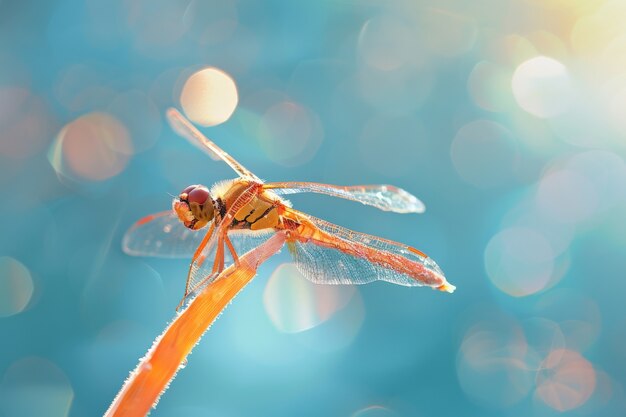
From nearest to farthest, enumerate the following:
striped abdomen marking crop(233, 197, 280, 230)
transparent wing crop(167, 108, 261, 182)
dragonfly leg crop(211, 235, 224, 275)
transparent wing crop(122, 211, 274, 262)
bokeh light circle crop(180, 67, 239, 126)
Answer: dragonfly leg crop(211, 235, 224, 275)
striped abdomen marking crop(233, 197, 280, 230)
transparent wing crop(167, 108, 261, 182)
transparent wing crop(122, 211, 274, 262)
bokeh light circle crop(180, 67, 239, 126)

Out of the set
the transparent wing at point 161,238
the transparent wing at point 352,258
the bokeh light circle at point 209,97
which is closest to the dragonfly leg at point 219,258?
the transparent wing at point 352,258

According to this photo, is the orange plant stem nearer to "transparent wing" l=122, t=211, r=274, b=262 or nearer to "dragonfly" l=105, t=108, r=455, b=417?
"dragonfly" l=105, t=108, r=455, b=417

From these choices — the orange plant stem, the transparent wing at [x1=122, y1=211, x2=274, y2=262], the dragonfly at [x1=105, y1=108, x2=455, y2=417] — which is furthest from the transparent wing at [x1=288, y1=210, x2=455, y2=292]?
Answer: the orange plant stem

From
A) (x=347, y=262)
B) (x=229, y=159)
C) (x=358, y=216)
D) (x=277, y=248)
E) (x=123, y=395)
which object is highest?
(x=358, y=216)

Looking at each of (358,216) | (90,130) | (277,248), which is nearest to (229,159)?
(277,248)

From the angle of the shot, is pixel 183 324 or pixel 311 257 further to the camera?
pixel 311 257

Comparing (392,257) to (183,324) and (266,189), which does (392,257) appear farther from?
(183,324)
